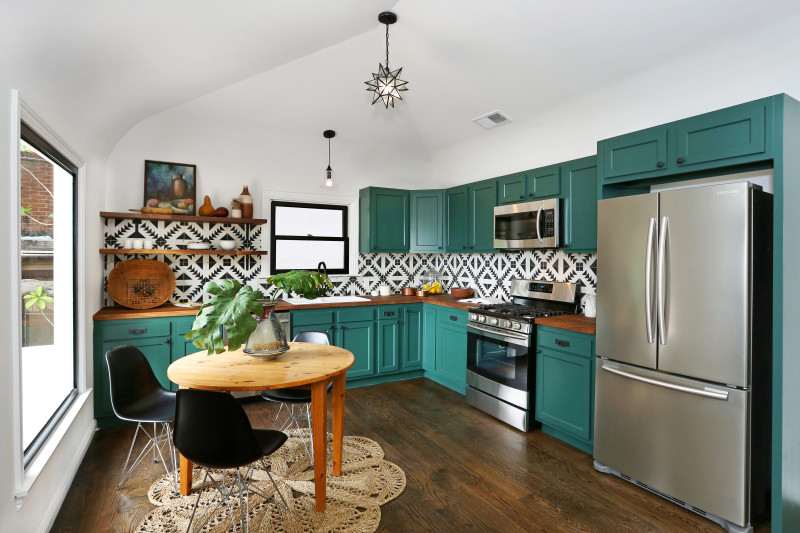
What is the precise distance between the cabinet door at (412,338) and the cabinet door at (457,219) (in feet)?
2.67

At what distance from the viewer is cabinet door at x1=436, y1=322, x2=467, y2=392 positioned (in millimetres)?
4230

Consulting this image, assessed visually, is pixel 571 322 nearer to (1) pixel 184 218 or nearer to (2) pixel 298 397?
(2) pixel 298 397

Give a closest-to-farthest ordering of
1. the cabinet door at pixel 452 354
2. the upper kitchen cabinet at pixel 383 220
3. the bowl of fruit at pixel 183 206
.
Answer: the bowl of fruit at pixel 183 206 → the cabinet door at pixel 452 354 → the upper kitchen cabinet at pixel 383 220

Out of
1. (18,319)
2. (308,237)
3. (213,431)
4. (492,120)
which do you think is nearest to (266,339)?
(213,431)

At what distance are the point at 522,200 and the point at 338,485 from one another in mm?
2830

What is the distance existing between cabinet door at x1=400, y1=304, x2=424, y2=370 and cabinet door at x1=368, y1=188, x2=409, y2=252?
82 cm

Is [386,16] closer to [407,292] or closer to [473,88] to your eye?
[473,88]

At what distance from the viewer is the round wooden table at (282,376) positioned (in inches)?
81.9

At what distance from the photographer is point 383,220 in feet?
16.6

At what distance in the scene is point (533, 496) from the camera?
2.52 metres

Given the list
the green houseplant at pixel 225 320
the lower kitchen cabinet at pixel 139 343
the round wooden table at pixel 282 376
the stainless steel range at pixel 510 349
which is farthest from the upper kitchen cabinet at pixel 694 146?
the lower kitchen cabinet at pixel 139 343

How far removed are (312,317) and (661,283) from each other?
9.76 ft

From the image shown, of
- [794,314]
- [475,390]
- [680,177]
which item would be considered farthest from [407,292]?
[794,314]

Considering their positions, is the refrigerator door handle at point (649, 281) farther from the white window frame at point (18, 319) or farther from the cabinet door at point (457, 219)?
the white window frame at point (18, 319)
